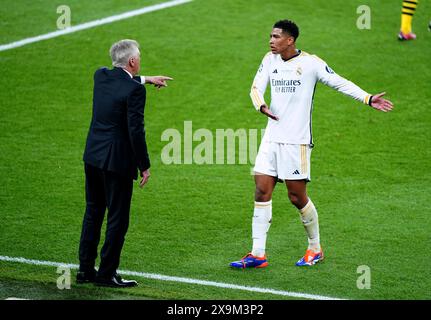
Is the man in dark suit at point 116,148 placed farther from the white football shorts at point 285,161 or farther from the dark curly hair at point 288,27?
the dark curly hair at point 288,27

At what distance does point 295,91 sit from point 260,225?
134cm

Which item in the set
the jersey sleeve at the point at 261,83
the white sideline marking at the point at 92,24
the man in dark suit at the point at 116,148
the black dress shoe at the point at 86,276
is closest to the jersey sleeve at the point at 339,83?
the jersey sleeve at the point at 261,83

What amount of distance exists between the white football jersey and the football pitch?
1.32 m

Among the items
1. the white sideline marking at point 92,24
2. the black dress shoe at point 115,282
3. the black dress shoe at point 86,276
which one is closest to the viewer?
the black dress shoe at point 115,282

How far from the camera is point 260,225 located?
853cm

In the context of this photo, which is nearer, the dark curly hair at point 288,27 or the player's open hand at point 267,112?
the player's open hand at point 267,112

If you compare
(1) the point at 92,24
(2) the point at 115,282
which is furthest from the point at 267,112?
(1) the point at 92,24

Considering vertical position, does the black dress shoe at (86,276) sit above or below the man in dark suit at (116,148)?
below

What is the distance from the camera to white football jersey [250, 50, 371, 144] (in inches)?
328

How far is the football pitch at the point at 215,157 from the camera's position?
8336 millimetres

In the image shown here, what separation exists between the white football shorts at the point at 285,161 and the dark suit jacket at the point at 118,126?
135 cm

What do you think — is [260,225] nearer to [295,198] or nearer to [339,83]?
[295,198]

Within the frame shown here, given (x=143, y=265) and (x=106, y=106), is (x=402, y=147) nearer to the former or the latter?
(x=143, y=265)

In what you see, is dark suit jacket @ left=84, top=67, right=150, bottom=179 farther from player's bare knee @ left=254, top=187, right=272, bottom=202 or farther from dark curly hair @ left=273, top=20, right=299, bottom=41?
dark curly hair @ left=273, top=20, right=299, bottom=41
